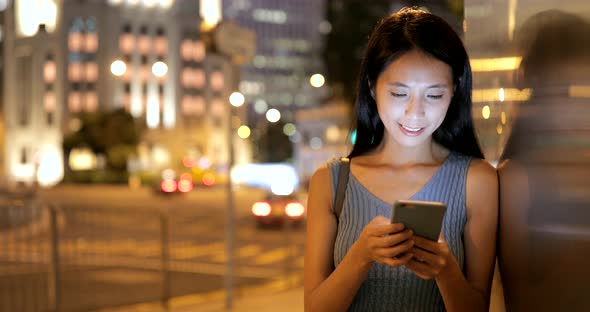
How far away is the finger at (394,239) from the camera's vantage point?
1.57 meters

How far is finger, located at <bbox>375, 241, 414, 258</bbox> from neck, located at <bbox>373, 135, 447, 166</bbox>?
43 centimetres

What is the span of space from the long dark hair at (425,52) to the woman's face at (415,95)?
3cm

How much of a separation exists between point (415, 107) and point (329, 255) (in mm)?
470

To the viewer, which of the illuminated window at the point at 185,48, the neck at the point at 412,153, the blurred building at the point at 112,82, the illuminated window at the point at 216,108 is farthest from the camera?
the illuminated window at the point at 216,108

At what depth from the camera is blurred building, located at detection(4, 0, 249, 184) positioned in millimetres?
77250

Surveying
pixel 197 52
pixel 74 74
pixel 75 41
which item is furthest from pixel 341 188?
pixel 197 52

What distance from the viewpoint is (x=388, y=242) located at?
160cm

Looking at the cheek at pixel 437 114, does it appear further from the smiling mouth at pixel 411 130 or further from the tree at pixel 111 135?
the tree at pixel 111 135

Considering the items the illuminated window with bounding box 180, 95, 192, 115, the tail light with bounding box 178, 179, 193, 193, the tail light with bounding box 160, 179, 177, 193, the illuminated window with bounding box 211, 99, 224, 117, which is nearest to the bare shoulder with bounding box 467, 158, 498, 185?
the tail light with bounding box 160, 179, 177, 193

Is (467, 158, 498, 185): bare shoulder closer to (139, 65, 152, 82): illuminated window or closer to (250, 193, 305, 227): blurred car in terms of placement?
(250, 193, 305, 227): blurred car

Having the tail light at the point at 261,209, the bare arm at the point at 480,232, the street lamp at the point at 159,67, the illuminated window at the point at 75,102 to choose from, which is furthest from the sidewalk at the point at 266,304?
the illuminated window at the point at 75,102

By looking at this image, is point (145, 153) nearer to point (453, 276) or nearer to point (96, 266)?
point (96, 266)

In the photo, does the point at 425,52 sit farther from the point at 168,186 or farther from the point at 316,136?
the point at 316,136

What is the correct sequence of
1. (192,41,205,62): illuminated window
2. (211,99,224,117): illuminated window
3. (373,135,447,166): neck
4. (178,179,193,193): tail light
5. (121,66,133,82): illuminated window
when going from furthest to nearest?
1. (211,99,224,117): illuminated window
2. (192,41,205,62): illuminated window
3. (121,66,133,82): illuminated window
4. (178,179,193,193): tail light
5. (373,135,447,166): neck
